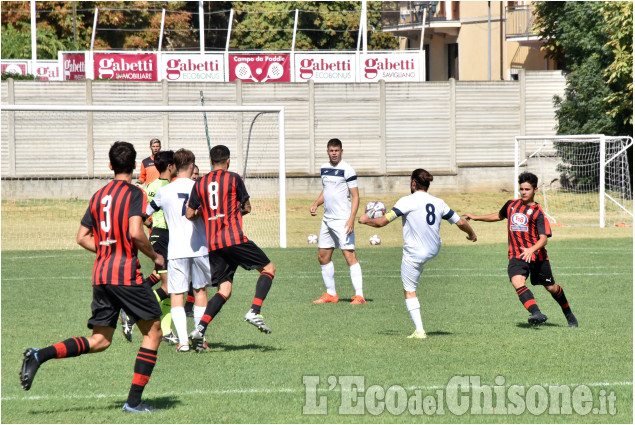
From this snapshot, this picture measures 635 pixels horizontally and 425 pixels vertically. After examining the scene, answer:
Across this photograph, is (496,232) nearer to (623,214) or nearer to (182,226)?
(623,214)

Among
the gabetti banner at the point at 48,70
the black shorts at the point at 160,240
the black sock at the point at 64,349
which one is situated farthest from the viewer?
the gabetti banner at the point at 48,70

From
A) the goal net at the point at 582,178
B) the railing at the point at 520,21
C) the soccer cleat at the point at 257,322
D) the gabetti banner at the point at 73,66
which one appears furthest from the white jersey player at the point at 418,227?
the railing at the point at 520,21

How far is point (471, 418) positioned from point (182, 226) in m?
3.75

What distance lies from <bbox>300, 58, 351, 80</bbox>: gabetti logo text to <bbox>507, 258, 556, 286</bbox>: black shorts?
26.4 metres

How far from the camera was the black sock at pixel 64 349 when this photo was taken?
642 cm

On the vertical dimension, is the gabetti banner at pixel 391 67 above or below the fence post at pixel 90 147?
above

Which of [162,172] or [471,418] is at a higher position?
[162,172]

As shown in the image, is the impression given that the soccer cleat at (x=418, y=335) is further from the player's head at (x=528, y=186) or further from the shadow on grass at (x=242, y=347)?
the player's head at (x=528, y=186)

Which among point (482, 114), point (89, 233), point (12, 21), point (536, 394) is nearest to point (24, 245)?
point (89, 233)

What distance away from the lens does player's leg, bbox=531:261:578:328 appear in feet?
33.4

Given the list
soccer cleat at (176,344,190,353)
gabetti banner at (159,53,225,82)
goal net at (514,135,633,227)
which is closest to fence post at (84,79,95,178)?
gabetti banner at (159,53,225,82)

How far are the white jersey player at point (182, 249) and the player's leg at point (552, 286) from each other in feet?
12.6

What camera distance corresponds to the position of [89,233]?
6918 mm

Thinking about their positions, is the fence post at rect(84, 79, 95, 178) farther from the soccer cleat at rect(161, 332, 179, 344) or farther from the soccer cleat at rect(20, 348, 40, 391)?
the soccer cleat at rect(20, 348, 40, 391)
